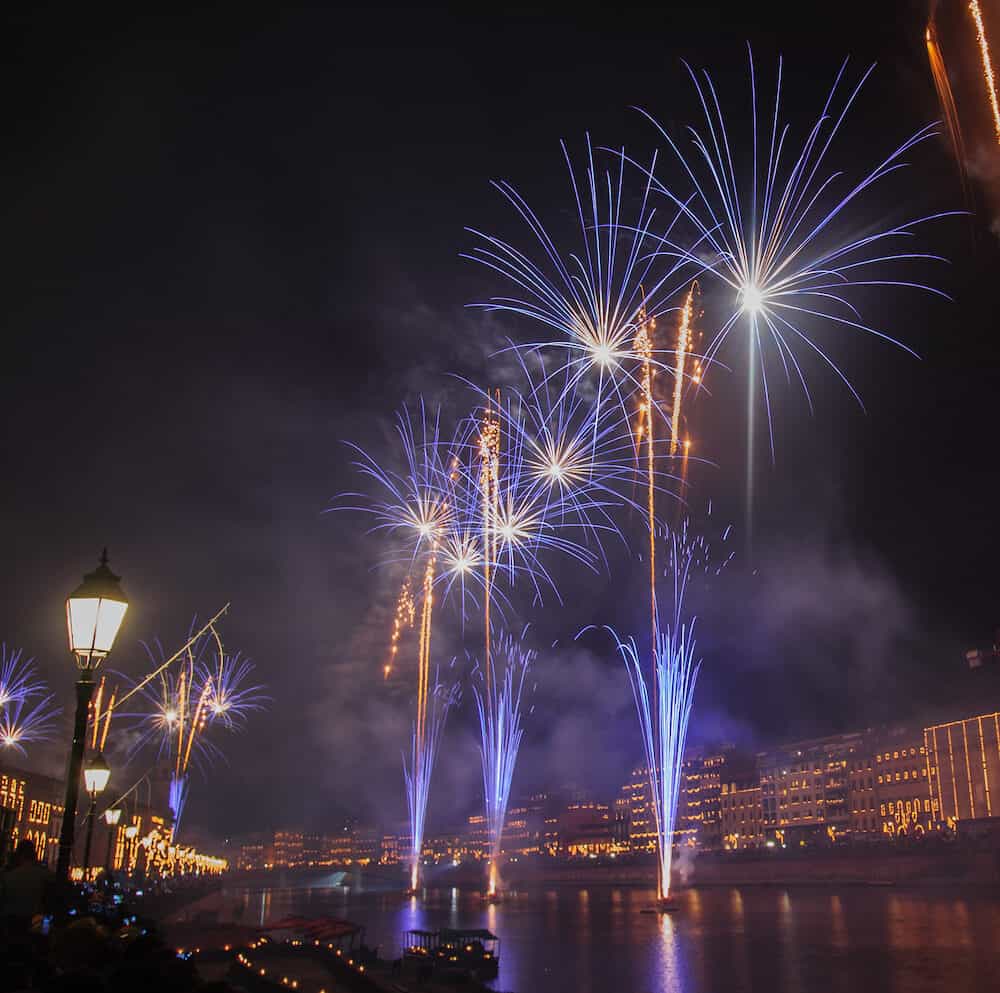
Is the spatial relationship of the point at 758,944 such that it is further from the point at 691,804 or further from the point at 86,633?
the point at 691,804

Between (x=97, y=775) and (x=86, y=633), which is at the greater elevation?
(x=86, y=633)

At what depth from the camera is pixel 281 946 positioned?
3484cm

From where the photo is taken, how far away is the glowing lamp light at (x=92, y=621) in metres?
8.07

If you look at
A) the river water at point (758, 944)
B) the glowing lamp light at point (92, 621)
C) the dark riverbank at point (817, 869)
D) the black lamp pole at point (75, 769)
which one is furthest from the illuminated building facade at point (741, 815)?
the glowing lamp light at point (92, 621)

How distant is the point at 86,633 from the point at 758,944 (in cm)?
4718

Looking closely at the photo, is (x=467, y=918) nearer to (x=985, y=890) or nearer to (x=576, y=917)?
(x=576, y=917)

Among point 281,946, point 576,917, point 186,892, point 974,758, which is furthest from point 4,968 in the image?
point 974,758

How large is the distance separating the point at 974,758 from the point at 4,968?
104 m

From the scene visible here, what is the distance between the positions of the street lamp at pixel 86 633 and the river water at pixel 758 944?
110ft

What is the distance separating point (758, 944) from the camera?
47.3 meters

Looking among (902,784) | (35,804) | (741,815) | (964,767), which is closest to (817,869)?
(964,767)

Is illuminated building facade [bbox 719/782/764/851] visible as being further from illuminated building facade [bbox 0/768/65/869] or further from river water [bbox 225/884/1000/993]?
illuminated building facade [bbox 0/768/65/869]

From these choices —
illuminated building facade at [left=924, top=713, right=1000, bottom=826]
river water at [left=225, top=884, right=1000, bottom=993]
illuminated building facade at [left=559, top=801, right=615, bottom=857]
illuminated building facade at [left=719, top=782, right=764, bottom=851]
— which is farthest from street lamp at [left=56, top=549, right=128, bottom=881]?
illuminated building facade at [left=559, top=801, right=615, bottom=857]

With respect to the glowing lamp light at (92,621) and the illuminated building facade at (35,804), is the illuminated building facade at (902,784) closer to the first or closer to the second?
the illuminated building facade at (35,804)
